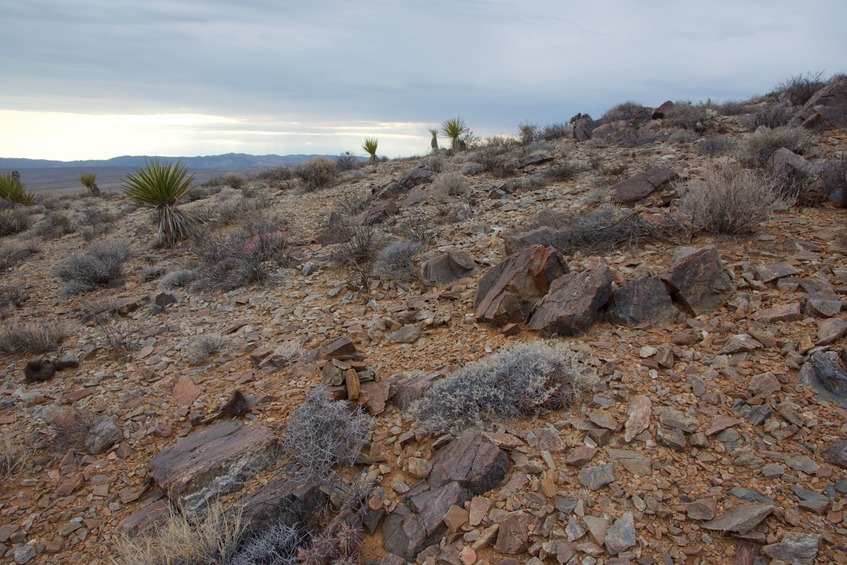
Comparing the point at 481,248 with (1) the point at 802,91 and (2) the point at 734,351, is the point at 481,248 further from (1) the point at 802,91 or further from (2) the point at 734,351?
(1) the point at 802,91

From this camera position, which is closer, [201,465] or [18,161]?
[201,465]

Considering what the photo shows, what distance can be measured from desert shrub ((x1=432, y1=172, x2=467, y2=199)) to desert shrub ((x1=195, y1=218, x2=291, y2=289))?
3.20m

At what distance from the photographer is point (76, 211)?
1638 cm

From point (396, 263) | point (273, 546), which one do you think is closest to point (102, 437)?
point (273, 546)

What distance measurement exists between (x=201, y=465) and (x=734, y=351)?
156 inches

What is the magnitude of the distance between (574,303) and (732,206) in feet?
7.76

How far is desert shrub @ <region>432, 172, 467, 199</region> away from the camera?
9266 millimetres

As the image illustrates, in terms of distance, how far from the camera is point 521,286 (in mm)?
4562

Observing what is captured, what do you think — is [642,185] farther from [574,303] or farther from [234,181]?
[234,181]

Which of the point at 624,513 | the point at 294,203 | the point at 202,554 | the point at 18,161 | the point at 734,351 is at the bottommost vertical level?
the point at 202,554

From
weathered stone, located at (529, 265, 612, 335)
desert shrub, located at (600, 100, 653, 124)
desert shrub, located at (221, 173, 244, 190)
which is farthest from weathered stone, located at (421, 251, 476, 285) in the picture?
desert shrub, located at (221, 173, 244, 190)

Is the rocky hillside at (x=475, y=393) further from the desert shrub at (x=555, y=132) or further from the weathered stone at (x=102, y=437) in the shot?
the desert shrub at (x=555, y=132)

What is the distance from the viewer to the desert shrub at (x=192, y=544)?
2.52 metres

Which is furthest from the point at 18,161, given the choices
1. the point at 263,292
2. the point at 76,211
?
the point at 263,292
